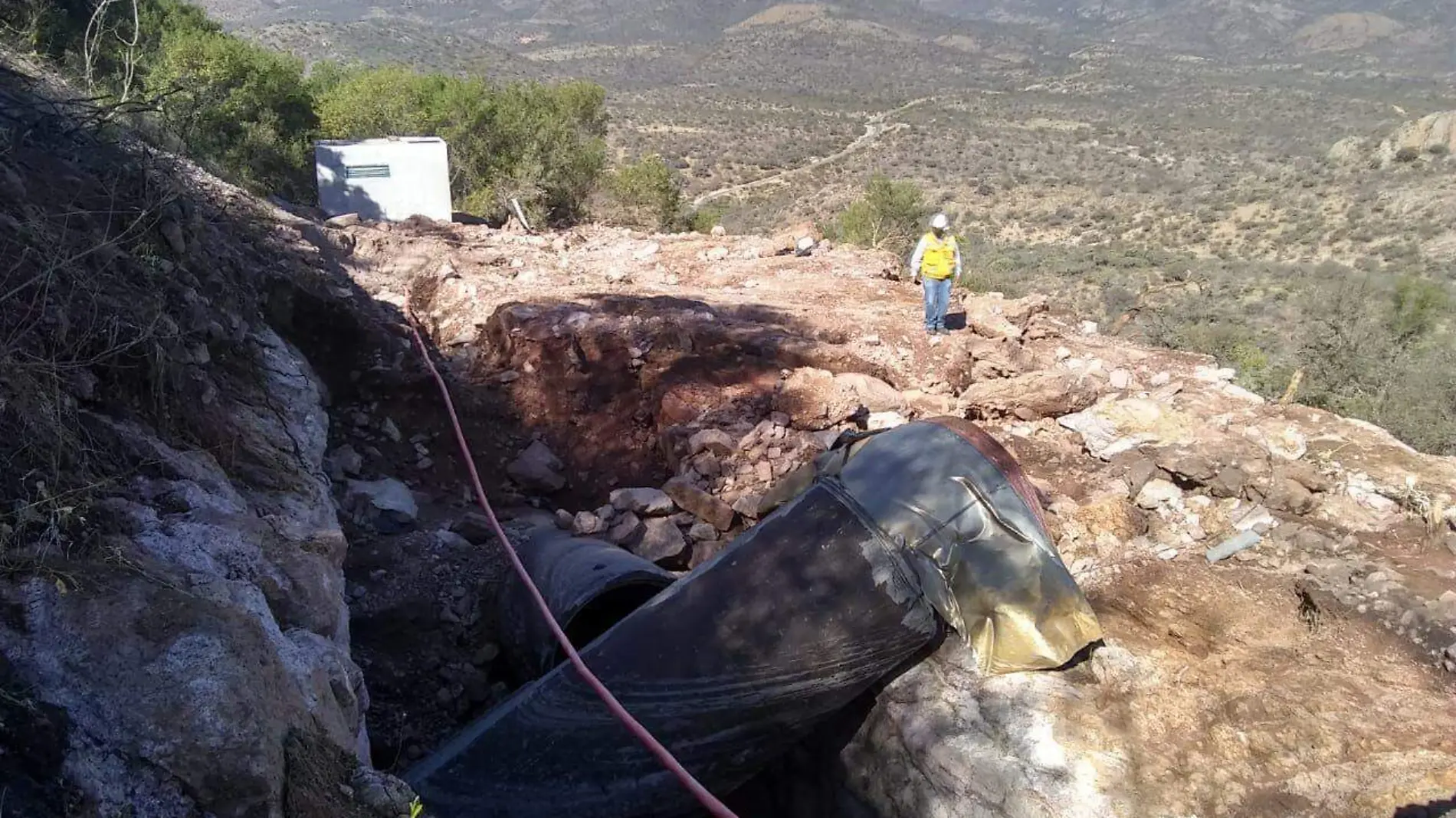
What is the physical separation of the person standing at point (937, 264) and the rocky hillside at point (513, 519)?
0.42 m

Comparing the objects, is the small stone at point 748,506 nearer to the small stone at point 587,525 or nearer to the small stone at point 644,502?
the small stone at point 644,502

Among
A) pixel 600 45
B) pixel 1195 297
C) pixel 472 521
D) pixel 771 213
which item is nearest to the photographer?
pixel 472 521

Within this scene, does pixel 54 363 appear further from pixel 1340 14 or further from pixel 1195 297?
pixel 1340 14

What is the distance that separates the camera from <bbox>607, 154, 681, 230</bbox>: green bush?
18297 millimetres

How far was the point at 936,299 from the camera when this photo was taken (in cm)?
865

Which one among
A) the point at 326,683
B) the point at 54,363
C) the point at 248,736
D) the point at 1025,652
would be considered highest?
the point at 54,363

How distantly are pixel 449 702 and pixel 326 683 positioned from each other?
1790mm

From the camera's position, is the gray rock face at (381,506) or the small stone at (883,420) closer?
Result: the gray rock face at (381,506)

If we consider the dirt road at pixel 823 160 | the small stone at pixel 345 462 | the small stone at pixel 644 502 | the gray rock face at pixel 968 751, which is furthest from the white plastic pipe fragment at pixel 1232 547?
the dirt road at pixel 823 160

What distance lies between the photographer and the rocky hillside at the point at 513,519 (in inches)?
82.6

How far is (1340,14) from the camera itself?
92.5m

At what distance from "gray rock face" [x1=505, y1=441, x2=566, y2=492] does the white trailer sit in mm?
7805

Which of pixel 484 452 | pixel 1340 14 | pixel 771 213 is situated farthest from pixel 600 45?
pixel 484 452

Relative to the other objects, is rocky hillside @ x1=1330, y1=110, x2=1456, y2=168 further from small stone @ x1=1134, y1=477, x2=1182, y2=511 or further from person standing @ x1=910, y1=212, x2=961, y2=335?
small stone @ x1=1134, y1=477, x2=1182, y2=511
